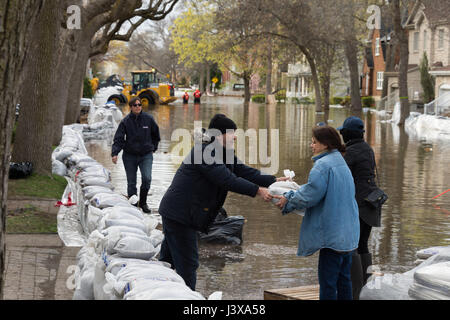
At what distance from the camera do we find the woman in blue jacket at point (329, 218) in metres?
5.36

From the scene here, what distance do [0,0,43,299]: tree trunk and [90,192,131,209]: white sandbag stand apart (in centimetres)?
421

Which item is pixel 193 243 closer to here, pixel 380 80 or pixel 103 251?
pixel 103 251

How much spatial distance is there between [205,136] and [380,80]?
2237 inches

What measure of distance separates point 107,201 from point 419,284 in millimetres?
4191

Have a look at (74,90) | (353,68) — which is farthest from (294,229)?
(353,68)

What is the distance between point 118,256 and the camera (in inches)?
243

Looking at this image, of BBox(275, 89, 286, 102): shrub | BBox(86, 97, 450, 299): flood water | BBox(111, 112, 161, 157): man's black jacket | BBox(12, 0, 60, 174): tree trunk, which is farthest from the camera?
BBox(275, 89, 286, 102): shrub

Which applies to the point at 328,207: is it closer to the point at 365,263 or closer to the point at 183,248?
the point at 183,248

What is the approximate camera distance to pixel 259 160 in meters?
18.1

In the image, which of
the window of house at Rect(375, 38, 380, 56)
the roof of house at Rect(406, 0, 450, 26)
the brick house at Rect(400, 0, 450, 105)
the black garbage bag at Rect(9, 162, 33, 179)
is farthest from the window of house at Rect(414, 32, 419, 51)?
the black garbage bag at Rect(9, 162, 33, 179)

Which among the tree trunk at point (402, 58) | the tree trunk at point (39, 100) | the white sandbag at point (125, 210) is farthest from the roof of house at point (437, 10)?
the white sandbag at point (125, 210)

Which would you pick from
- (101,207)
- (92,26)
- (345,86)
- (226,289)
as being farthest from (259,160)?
(345,86)

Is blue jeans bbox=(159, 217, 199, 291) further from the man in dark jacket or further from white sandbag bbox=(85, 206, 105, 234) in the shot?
the man in dark jacket

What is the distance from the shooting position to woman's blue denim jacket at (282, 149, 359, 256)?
17.6ft
